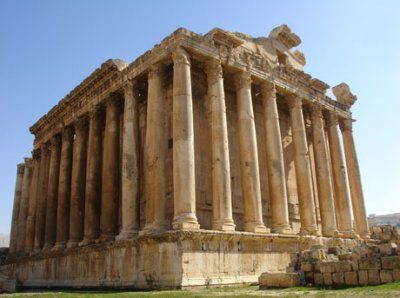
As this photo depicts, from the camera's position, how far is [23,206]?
3111cm

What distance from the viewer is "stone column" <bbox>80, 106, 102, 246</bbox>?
2071 centimetres

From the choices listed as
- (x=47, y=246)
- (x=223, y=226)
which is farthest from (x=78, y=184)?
(x=223, y=226)

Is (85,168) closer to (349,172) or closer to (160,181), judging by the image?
(160,181)

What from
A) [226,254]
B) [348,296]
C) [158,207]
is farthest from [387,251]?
[158,207]

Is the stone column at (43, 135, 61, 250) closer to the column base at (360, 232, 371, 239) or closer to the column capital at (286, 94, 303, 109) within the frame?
the column capital at (286, 94, 303, 109)

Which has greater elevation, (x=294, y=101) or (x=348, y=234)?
(x=294, y=101)

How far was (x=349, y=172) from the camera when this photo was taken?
81.6ft

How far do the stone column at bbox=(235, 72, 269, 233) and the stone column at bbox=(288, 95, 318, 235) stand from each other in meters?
3.61

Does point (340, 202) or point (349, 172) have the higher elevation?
point (349, 172)

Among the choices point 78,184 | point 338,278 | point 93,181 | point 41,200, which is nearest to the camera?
point 338,278

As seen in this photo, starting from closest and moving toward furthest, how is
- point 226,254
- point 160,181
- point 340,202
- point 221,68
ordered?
1. point 226,254
2. point 160,181
3. point 221,68
4. point 340,202

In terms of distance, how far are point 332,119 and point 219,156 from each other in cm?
1107

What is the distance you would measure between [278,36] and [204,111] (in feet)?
25.3

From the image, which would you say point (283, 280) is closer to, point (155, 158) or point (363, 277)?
point (363, 277)
